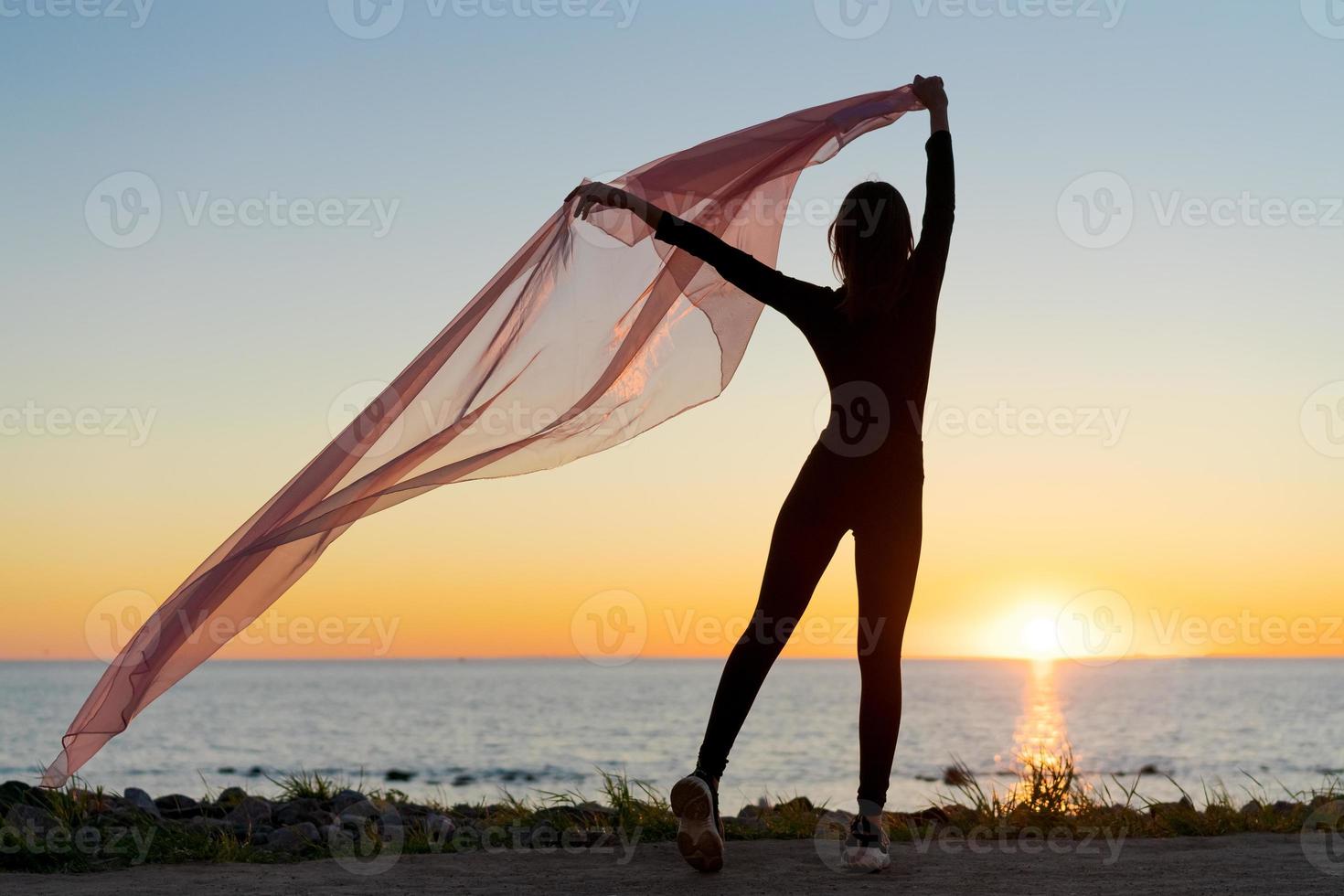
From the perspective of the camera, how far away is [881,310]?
3.81 meters

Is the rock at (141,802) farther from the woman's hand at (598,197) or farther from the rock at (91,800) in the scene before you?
the woman's hand at (598,197)

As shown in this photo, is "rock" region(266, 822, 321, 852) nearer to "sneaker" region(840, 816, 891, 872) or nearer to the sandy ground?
the sandy ground

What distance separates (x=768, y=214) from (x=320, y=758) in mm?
25062

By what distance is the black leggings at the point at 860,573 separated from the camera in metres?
3.77

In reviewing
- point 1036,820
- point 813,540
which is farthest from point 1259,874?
point 813,540

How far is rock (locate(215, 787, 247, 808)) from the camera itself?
5857 millimetres

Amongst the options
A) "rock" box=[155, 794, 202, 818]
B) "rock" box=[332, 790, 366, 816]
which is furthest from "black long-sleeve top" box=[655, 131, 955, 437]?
"rock" box=[155, 794, 202, 818]

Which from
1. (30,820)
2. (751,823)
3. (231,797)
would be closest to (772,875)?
(751,823)

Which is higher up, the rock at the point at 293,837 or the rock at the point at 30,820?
the rock at the point at 30,820

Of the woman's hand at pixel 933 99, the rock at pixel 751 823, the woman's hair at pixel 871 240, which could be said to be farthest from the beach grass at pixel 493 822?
the woman's hand at pixel 933 99

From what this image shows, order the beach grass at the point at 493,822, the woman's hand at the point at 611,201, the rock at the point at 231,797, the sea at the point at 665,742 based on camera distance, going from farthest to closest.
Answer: the sea at the point at 665,742 → the rock at the point at 231,797 → the beach grass at the point at 493,822 → the woman's hand at the point at 611,201

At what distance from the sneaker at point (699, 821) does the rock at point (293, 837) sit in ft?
5.38

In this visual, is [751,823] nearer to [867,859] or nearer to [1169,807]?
[867,859]

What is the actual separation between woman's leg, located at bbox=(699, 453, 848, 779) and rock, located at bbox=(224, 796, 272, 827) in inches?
99.8
